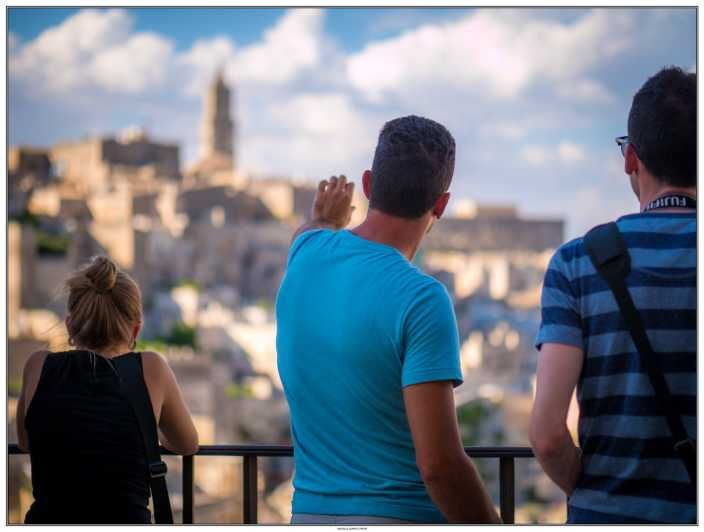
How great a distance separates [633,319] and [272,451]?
3.00ft

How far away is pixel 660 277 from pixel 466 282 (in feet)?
172

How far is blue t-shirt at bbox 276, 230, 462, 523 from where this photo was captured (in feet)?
6.02

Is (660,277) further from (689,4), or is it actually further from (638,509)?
(689,4)

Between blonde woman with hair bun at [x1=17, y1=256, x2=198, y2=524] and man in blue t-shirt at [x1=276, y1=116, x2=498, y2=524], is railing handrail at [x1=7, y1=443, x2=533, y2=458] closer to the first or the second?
blonde woman with hair bun at [x1=17, y1=256, x2=198, y2=524]

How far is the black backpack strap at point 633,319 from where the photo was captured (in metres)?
1.75

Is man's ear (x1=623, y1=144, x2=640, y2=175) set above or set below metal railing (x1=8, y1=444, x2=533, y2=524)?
above

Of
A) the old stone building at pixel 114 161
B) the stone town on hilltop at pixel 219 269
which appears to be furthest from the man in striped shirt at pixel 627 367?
the old stone building at pixel 114 161

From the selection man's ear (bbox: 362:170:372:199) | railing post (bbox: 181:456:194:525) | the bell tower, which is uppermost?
the bell tower

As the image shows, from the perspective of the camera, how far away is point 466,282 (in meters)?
54.0

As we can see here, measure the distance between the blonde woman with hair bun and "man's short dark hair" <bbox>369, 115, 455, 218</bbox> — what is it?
1.87ft

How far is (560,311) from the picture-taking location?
5.86ft

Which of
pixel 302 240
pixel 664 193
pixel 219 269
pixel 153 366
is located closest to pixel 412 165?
pixel 302 240

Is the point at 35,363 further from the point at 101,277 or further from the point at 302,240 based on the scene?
the point at 302,240

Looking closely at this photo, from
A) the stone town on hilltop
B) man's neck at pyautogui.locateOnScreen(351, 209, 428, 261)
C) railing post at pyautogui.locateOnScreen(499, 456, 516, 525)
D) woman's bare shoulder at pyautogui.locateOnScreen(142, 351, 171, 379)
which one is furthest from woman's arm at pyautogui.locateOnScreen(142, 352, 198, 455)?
the stone town on hilltop
